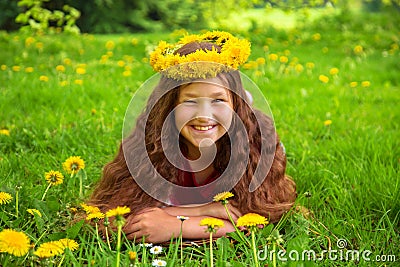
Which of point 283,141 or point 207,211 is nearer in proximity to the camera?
point 207,211

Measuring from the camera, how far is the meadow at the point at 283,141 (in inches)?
65.9

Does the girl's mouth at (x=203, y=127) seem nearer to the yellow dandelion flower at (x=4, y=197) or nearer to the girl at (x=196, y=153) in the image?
the girl at (x=196, y=153)

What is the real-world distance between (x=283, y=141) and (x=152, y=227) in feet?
4.13

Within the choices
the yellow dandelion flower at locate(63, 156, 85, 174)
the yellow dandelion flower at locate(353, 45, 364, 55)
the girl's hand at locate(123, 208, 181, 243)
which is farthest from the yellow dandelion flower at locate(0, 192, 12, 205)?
the yellow dandelion flower at locate(353, 45, 364, 55)

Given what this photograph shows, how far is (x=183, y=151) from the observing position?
2018 millimetres

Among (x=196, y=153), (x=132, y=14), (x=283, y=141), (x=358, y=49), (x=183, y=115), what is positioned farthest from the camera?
(x=132, y=14)

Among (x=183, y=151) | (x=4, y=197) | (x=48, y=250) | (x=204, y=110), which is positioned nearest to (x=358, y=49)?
(x=183, y=151)

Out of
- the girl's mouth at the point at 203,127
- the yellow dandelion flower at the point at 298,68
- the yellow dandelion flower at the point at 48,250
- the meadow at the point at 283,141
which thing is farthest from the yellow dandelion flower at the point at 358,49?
the yellow dandelion flower at the point at 48,250

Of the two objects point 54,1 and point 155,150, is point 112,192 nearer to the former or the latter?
point 155,150

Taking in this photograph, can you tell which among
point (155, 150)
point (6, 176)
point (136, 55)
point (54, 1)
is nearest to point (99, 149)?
point (6, 176)

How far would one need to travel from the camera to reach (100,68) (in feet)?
15.6

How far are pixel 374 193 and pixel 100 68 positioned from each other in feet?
10.3

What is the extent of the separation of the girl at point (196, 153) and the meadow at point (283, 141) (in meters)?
0.10

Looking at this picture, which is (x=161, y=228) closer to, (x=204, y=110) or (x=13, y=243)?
(x=204, y=110)
